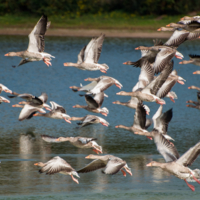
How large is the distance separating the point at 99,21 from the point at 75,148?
109ft

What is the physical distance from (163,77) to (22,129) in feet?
23.8

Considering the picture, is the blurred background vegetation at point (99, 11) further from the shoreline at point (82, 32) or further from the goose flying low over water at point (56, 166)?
the goose flying low over water at point (56, 166)

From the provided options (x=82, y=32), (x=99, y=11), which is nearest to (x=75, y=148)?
(x=82, y=32)

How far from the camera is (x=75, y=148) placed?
1652 cm

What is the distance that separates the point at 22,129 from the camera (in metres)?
19.0

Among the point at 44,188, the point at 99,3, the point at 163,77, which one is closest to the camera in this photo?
the point at 44,188

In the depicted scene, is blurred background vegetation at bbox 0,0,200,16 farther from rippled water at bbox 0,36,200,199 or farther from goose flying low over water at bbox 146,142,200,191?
goose flying low over water at bbox 146,142,200,191

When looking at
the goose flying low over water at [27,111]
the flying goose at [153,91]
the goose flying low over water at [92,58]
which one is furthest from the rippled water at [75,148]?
the goose flying low over water at [92,58]

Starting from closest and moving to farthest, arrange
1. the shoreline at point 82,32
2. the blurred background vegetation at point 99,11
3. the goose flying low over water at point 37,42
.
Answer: the goose flying low over water at point 37,42
the shoreline at point 82,32
the blurred background vegetation at point 99,11

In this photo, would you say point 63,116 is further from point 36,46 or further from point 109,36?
point 109,36

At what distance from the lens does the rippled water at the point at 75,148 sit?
41.4 ft

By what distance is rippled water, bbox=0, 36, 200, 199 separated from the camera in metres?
12.6

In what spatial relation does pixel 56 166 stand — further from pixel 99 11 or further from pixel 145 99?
pixel 99 11

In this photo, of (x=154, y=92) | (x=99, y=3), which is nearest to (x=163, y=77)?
(x=154, y=92)
